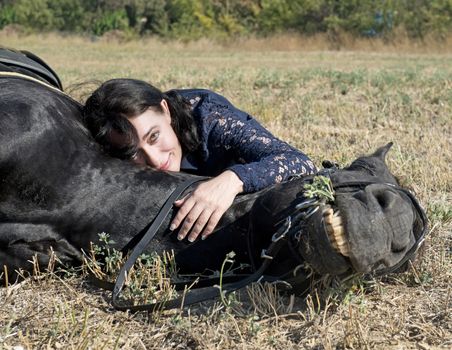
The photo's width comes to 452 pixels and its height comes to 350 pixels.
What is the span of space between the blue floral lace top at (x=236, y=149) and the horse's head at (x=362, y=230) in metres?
0.58

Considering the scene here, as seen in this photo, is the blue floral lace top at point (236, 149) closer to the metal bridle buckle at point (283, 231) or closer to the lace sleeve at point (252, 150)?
the lace sleeve at point (252, 150)

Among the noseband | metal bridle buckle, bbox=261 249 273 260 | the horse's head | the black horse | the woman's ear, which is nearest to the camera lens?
the horse's head

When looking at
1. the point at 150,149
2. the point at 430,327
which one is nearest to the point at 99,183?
the point at 150,149

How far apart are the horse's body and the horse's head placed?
26cm

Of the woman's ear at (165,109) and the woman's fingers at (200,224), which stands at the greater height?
the woman's ear at (165,109)

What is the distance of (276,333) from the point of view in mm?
2262

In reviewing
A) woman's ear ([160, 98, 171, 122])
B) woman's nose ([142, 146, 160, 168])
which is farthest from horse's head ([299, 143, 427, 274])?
woman's ear ([160, 98, 171, 122])

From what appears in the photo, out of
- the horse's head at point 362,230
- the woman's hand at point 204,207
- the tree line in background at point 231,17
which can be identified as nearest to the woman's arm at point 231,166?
the woman's hand at point 204,207

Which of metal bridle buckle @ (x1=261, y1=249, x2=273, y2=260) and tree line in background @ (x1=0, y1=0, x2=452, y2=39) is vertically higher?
metal bridle buckle @ (x1=261, y1=249, x2=273, y2=260)

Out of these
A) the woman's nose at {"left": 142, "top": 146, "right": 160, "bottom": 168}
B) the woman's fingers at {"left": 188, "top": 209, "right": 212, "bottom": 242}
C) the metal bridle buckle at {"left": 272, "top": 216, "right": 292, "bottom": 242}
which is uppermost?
the metal bridle buckle at {"left": 272, "top": 216, "right": 292, "bottom": 242}

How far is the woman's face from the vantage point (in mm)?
3168

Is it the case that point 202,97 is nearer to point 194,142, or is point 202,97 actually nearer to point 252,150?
point 194,142

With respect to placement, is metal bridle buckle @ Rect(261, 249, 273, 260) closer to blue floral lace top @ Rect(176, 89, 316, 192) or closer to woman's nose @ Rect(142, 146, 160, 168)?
blue floral lace top @ Rect(176, 89, 316, 192)

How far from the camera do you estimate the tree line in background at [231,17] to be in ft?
91.8
